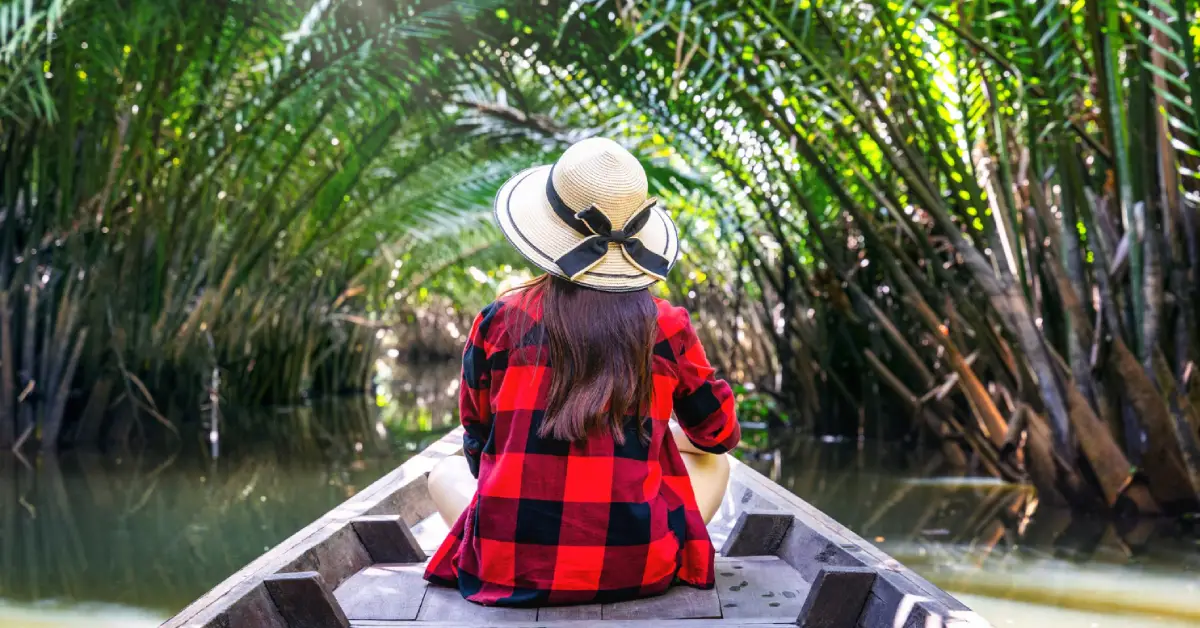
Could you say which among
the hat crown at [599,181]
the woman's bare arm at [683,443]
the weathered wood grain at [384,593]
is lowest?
the weathered wood grain at [384,593]

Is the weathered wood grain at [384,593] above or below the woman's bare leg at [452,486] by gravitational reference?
below

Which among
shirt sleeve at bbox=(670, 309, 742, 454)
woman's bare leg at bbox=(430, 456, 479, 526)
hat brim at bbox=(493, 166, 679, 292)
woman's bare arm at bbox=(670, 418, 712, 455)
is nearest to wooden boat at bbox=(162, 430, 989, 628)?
woman's bare leg at bbox=(430, 456, 479, 526)

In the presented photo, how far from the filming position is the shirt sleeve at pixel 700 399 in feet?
8.38

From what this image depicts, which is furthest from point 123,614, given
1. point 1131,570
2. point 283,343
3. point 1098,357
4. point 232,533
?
point 283,343

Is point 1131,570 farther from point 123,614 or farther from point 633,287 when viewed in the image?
point 123,614

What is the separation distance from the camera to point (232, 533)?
200 inches

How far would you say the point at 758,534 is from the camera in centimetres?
306

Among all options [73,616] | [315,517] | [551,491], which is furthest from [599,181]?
[315,517]

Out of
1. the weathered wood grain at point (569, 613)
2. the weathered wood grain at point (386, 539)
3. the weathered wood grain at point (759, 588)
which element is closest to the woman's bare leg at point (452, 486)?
the weathered wood grain at point (386, 539)

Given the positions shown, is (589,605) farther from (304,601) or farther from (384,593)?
(304,601)

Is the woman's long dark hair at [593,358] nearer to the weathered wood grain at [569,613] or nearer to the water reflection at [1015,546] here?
the weathered wood grain at [569,613]

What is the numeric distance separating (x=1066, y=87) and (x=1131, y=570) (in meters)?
2.21

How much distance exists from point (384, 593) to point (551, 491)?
48cm

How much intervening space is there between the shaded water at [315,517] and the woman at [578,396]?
1656 millimetres
